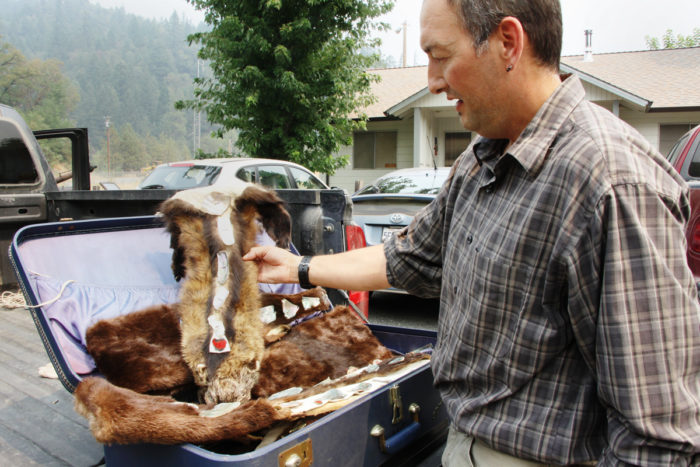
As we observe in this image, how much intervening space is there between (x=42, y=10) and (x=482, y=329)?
228 m

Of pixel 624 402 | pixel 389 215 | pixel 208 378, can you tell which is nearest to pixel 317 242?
pixel 208 378

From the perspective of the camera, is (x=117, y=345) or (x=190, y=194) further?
(x=190, y=194)

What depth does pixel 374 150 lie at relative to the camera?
20.2 meters

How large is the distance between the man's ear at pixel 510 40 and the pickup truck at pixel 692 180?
3.34 m

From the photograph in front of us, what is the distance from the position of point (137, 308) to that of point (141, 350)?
0.87ft

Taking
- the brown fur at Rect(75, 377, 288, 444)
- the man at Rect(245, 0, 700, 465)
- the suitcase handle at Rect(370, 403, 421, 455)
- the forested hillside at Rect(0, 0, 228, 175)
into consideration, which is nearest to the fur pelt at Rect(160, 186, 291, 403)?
the brown fur at Rect(75, 377, 288, 444)

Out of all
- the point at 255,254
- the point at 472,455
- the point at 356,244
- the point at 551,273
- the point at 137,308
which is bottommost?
the point at 472,455

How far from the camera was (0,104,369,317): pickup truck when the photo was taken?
→ 9.80 feet

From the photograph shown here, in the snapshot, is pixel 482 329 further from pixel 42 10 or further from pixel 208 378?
pixel 42 10

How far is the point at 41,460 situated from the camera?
2318 mm

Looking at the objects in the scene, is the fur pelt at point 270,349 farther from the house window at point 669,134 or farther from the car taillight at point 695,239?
the house window at point 669,134

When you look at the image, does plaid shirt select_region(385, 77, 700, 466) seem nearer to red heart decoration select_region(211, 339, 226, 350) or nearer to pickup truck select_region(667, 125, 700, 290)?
red heart decoration select_region(211, 339, 226, 350)

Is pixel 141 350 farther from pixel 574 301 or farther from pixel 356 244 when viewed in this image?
pixel 356 244

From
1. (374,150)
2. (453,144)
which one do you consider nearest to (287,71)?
(374,150)
